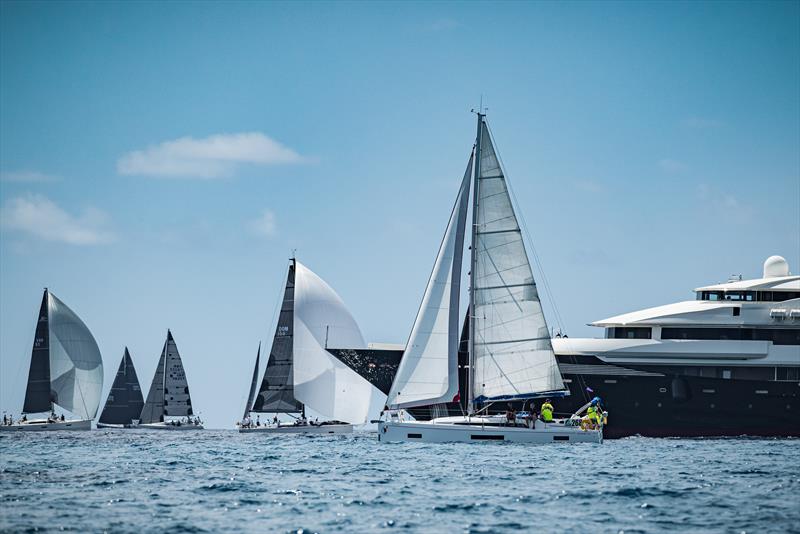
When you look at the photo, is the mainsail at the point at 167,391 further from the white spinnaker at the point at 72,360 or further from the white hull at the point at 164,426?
the white spinnaker at the point at 72,360

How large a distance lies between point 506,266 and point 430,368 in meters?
5.42

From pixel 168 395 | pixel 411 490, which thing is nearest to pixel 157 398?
pixel 168 395

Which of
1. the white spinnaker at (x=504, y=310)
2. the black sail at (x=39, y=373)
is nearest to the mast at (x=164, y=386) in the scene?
the black sail at (x=39, y=373)

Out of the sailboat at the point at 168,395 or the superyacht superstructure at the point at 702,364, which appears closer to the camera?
the superyacht superstructure at the point at 702,364

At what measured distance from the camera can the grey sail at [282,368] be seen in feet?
237

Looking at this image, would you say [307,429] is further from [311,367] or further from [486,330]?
[486,330]

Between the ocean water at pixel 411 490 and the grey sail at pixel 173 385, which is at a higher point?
the grey sail at pixel 173 385

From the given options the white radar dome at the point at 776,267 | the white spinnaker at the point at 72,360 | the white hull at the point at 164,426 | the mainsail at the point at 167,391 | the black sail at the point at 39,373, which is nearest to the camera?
the white radar dome at the point at 776,267

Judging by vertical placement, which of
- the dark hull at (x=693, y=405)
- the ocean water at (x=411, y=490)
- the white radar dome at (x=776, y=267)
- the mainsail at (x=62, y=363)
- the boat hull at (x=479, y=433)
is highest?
the white radar dome at (x=776, y=267)

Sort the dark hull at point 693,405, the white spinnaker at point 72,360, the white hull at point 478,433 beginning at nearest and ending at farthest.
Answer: the white hull at point 478,433, the dark hull at point 693,405, the white spinnaker at point 72,360

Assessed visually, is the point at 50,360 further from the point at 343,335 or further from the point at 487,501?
the point at 487,501

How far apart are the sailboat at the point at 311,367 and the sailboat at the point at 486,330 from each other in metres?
20.5

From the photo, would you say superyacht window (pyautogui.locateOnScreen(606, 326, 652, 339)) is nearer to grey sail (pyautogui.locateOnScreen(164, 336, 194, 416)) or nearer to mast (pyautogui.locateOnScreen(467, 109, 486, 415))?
mast (pyautogui.locateOnScreen(467, 109, 486, 415))

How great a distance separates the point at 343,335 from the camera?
71.4 meters
